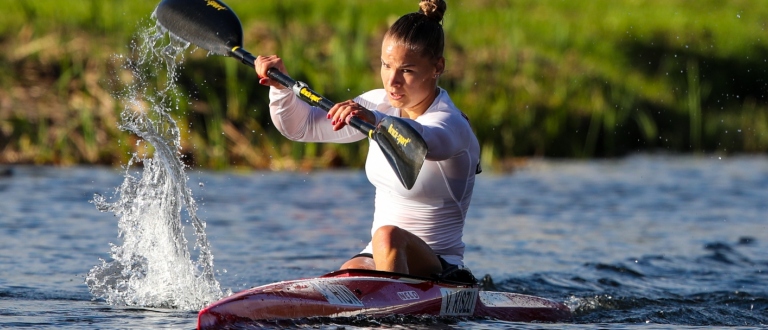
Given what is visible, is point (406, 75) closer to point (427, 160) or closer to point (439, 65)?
point (439, 65)

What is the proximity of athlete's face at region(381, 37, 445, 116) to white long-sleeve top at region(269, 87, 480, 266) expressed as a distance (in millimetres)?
79

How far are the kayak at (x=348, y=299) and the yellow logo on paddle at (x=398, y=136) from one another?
0.74m

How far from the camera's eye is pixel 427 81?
16.3 ft

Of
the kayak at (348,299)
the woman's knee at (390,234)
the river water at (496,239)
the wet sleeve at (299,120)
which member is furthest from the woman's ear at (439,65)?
the river water at (496,239)

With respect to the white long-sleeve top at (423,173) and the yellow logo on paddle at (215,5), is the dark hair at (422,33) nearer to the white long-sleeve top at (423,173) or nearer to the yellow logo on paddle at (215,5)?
the white long-sleeve top at (423,173)

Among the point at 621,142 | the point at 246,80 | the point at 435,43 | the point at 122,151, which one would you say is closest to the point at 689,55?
the point at 621,142

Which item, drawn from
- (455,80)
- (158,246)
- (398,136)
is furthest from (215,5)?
(455,80)

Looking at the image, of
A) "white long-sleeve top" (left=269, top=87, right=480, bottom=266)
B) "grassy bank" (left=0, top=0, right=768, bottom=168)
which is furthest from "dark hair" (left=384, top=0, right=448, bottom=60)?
"grassy bank" (left=0, top=0, right=768, bottom=168)

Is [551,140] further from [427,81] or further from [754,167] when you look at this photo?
[427,81]

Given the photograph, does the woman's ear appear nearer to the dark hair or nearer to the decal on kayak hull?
the dark hair

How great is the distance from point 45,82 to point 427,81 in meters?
7.83

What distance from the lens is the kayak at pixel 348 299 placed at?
460 centimetres

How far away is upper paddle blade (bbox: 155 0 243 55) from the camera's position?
5691mm

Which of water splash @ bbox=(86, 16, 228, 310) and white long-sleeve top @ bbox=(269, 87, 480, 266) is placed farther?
water splash @ bbox=(86, 16, 228, 310)
